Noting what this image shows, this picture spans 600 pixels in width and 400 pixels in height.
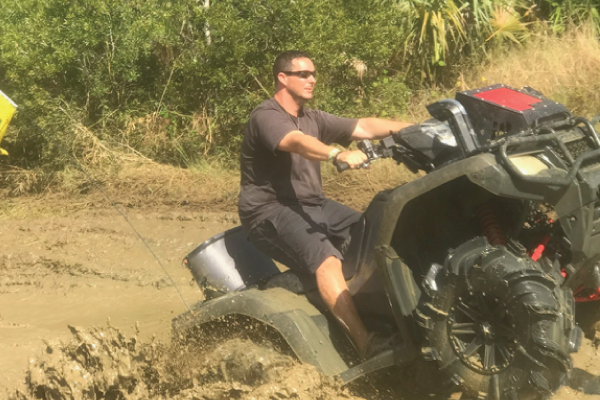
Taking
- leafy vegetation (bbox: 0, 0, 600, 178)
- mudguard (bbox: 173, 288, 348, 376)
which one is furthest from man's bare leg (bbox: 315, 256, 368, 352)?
leafy vegetation (bbox: 0, 0, 600, 178)

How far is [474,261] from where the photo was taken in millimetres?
3238

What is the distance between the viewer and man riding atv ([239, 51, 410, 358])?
405 cm

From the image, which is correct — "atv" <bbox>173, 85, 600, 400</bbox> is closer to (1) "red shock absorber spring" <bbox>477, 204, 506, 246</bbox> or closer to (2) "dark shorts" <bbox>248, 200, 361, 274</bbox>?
(1) "red shock absorber spring" <bbox>477, 204, 506, 246</bbox>

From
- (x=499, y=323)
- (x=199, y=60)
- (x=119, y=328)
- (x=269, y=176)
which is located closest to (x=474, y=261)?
(x=499, y=323)

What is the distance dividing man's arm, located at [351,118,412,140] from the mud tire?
66.5 inches

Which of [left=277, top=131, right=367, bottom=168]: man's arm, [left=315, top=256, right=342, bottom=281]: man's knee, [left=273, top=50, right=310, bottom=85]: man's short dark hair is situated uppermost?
[left=273, top=50, right=310, bottom=85]: man's short dark hair

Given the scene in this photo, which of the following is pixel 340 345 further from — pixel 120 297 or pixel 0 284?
pixel 0 284

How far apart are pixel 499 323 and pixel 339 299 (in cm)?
98

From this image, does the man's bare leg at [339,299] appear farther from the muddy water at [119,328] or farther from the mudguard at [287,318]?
the muddy water at [119,328]

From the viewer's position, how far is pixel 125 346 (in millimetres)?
4230

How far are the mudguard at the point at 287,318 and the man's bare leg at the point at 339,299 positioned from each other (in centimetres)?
12

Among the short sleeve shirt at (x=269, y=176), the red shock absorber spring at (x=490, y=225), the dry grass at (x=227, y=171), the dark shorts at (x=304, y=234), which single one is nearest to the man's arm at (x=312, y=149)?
the short sleeve shirt at (x=269, y=176)

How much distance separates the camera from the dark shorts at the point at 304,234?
421 centimetres

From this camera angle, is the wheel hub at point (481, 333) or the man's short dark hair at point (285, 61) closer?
the wheel hub at point (481, 333)
